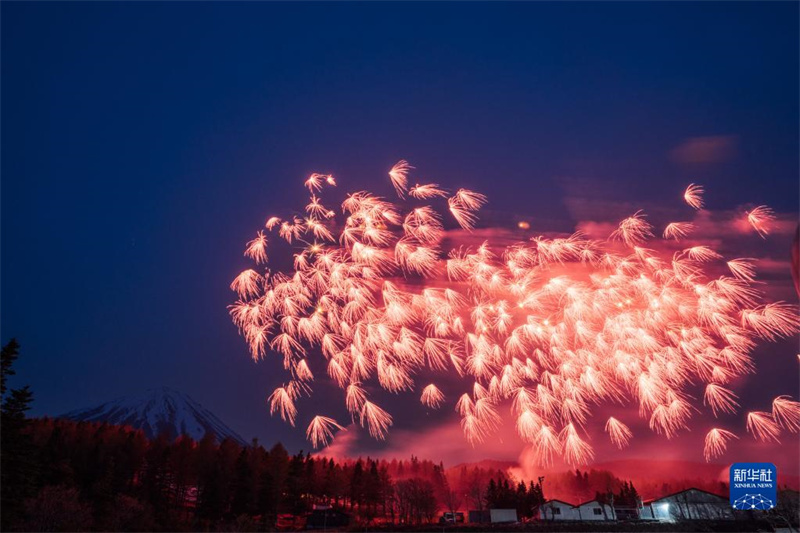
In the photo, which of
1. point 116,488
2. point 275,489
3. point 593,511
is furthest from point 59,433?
point 593,511

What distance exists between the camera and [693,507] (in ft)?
250

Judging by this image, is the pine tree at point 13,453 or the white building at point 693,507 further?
the white building at point 693,507

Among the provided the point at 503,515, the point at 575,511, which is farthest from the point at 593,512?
the point at 503,515

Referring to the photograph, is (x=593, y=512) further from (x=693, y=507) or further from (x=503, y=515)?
(x=693, y=507)

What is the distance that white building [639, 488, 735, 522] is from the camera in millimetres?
73750

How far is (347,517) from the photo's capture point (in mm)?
85500

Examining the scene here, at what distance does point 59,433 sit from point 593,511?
298 feet

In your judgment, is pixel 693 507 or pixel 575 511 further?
pixel 575 511

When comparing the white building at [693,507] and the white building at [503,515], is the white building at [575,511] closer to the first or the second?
the white building at [503,515]
